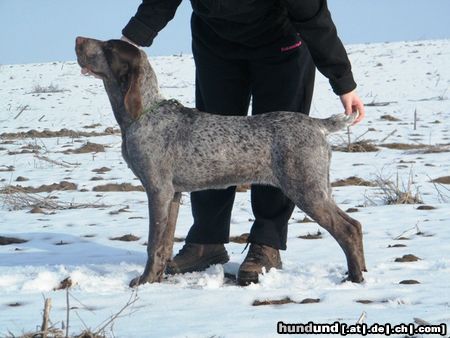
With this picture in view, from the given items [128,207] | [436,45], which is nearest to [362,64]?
[436,45]

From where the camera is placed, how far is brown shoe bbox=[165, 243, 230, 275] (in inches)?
186

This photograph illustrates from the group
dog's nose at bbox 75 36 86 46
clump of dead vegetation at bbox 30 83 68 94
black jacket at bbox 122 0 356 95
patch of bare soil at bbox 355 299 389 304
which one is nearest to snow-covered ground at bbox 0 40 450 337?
patch of bare soil at bbox 355 299 389 304

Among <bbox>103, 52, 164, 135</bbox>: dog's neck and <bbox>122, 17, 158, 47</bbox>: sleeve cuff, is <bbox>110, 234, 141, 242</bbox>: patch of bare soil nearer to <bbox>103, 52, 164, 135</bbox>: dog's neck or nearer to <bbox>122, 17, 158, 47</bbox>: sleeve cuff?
<bbox>103, 52, 164, 135</bbox>: dog's neck

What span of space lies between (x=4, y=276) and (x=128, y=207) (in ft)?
8.32

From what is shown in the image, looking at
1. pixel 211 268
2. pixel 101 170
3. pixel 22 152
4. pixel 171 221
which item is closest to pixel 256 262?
pixel 211 268

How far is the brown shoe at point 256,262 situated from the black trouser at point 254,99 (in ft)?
0.20

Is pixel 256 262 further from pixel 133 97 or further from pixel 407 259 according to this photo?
pixel 133 97

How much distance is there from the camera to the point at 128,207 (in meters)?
6.70

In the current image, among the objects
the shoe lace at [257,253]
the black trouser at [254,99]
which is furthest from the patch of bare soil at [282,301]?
the black trouser at [254,99]

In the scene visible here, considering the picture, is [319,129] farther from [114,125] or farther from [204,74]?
[114,125]

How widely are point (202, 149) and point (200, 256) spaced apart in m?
0.88

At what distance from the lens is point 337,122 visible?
4277 millimetres

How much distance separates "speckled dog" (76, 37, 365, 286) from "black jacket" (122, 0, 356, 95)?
36cm

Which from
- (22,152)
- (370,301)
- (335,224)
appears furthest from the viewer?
(22,152)
